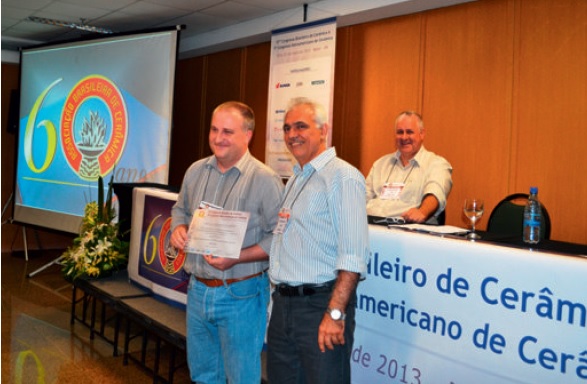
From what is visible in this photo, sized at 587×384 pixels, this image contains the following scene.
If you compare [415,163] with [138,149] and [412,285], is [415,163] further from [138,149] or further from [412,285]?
[138,149]

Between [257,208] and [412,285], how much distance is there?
0.69 metres

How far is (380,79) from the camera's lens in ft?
17.3

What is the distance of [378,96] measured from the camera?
17.4ft

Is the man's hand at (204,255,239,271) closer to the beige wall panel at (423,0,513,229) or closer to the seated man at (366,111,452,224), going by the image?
the seated man at (366,111,452,224)

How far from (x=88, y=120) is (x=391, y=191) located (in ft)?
14.7

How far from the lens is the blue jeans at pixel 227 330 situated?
6.92ft

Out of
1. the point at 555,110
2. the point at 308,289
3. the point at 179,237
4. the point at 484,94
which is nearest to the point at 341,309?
the point at 308,289

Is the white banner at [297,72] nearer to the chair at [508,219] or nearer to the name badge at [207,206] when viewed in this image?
the chair at [508,219]

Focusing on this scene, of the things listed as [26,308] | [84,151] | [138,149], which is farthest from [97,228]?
[84,151]

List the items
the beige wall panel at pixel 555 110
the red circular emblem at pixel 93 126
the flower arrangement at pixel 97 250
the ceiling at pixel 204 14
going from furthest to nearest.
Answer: the red circular emblem at pixel 93 126 < the ceiling at pixel 204 14 < the flower arrangement at pixel 97 250 < the beige wall panel at pixel 555 110

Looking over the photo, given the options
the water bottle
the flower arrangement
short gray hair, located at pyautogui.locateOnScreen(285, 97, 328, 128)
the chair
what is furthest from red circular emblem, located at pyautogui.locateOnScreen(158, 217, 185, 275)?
the water bottle

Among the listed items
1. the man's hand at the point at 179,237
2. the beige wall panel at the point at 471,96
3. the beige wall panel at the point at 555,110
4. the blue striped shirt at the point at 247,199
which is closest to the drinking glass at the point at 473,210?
the blue striped shirt at the point at 247,199

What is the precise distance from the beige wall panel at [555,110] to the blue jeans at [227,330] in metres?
2.81

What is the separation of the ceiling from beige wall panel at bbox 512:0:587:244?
0.79m
